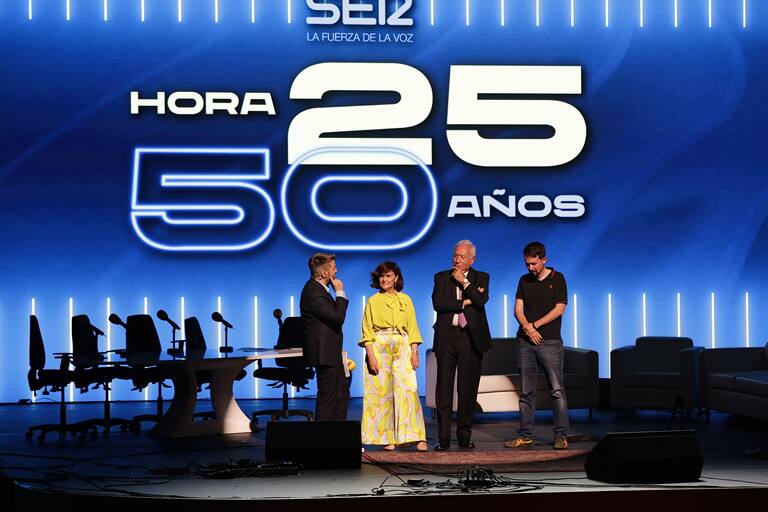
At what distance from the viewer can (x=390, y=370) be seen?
7793 millimetres

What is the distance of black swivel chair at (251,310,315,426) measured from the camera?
32.3 feet

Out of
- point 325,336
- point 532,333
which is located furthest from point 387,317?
point 532,333

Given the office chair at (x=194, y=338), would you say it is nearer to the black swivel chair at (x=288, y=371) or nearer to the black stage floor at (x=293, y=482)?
the black swivel chair at (x=288, y=371)

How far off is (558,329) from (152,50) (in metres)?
5.52

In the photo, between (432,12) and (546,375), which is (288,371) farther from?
(432,12)

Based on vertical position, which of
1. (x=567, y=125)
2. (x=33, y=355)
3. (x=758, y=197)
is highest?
(x=567, y=125)

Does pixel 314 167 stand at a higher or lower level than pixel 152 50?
lower

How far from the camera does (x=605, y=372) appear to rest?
1193 centimetres

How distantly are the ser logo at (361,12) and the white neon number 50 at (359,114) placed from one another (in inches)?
16.9

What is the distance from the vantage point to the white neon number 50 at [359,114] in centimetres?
1152

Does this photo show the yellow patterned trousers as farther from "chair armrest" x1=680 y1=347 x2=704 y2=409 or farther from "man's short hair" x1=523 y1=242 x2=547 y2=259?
"chair armrest" x1=680 y1=347 x2=704 y2=409

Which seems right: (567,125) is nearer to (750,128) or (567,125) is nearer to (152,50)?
(750,128)

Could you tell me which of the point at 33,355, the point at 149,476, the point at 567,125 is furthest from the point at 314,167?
the point at 149,476

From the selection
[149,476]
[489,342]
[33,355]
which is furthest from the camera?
[33,355]
